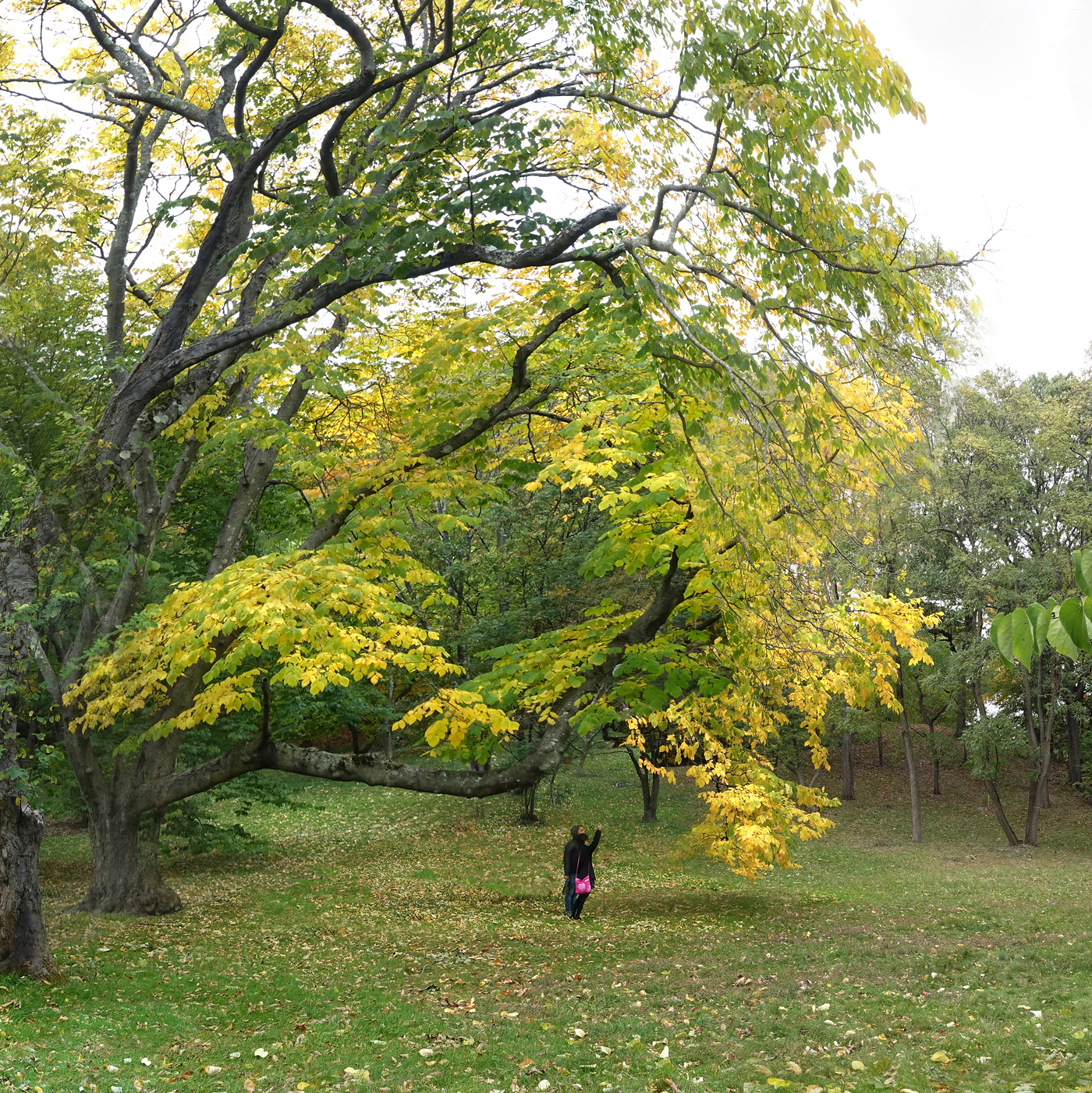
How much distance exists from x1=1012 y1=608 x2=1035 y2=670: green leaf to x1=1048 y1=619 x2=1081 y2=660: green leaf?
0.07 metres

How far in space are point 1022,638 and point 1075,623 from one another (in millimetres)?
187

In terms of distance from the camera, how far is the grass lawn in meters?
6.27

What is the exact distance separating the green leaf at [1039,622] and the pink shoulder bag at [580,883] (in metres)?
11.5

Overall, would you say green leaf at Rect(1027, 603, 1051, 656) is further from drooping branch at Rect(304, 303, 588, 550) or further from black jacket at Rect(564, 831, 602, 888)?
black jacket at Rect(564, 831, 602, 888)

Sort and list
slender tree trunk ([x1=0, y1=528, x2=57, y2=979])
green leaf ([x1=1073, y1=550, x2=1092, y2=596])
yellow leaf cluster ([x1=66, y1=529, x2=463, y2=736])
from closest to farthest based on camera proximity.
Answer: green leaf ([x1=1073, y1=550, x2=1092, y2=596]) < slender tree trunk ([x1=0, y1=528, x2=57, y2=979]) < yellow leaf cluster ([x1=66, y1=529, x2=463, y2=736])

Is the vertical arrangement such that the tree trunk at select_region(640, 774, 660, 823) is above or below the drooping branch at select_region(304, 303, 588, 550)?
below

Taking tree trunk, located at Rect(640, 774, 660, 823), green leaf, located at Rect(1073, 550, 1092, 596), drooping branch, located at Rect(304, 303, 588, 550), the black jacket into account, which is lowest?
tree trunk, located at Rect(640, 774, 660, 823)

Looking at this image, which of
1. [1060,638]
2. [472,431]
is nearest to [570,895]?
[472,431]

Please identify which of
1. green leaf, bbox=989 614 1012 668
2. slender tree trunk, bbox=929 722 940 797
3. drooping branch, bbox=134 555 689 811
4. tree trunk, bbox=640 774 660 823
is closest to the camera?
green leaf, bbox=989 614 1012 668

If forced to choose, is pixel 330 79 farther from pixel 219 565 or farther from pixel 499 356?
pixel 219 565

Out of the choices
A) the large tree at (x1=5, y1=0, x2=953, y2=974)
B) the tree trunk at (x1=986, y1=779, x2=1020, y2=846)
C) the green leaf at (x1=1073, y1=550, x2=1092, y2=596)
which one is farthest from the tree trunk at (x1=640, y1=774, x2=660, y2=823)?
the green leaf at (x1=1073, y1=550, x2=1092, y2=596)

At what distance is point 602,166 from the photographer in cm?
1115

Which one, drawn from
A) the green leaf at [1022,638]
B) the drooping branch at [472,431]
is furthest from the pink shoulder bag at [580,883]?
the green leaf at [1022,638]

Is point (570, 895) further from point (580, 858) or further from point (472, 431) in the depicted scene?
point (472, 431)
